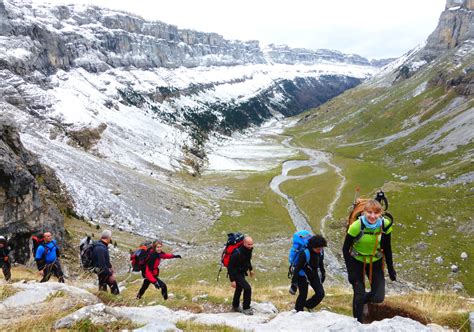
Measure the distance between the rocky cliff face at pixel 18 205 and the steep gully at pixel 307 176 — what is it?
33.0 m

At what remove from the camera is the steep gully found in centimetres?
4847

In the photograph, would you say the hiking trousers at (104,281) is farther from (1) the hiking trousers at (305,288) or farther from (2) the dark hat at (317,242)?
(2) the dark hat at (317,242)

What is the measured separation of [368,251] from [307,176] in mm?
101180

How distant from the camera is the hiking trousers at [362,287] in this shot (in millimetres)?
9946

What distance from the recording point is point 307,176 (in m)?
109

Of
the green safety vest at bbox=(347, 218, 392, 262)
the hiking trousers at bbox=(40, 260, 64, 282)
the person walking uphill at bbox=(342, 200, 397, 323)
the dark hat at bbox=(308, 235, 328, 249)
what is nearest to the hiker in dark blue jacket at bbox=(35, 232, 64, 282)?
the hiking trousers at bbox=(40, 260, 64, 282)

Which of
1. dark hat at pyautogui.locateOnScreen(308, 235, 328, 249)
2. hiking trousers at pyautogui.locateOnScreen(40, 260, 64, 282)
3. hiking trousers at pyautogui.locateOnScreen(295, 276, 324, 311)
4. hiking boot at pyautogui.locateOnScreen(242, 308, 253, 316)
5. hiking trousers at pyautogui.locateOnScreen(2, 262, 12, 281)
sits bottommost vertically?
hiking trousers at pyautogui.locateOnScreen(2, 262, 12, 281)

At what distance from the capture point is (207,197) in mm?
89438

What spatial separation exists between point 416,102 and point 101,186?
465 ft

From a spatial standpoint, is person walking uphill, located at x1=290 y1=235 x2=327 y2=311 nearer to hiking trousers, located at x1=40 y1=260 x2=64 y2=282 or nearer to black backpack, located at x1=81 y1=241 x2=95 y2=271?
black backpack, located at x1=81 y1=241 x2=95 y2=271

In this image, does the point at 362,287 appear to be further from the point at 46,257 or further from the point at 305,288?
the point at 46,257

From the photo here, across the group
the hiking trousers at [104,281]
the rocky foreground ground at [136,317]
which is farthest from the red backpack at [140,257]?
the rocky foreground ground at [136,317]

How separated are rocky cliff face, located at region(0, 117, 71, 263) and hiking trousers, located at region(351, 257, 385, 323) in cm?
3070

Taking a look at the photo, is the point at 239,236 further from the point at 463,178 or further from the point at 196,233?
the point at 463,178
